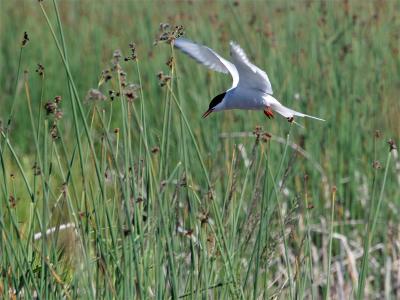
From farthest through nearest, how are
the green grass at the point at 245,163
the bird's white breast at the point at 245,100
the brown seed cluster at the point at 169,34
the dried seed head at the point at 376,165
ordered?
the bird's white breast at the point at 245,100, the green grass at the point at 245,163, the dried seed head at the point at 376,165, the brown seed cluster at the point at 169,34

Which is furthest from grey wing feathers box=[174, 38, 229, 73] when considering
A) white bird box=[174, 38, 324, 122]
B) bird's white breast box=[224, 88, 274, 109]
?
bird's white breast box=[224, 88, 274, 109]

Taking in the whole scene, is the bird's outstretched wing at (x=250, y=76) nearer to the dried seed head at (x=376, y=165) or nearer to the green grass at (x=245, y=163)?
the green grass at (x=245, y=163)

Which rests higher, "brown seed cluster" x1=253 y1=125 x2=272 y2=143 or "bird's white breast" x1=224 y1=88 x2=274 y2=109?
"bird's white breast" x1=224 y1=88 x2=274 y2=109

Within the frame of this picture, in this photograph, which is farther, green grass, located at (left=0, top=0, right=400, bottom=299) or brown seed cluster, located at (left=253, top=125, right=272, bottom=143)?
green grass, located at (left=0, top=0, right=400, bottom=299)

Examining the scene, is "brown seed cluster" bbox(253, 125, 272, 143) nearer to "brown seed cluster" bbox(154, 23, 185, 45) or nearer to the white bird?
"brown seed cluster" bbox(154, 23, 185, 45)

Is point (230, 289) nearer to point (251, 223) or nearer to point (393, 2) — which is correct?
point (251, 223)

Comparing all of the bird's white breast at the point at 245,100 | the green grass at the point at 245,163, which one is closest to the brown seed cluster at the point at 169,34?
the green grass at the point at 245,163

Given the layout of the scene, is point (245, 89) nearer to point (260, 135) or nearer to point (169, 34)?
point (260, 135)

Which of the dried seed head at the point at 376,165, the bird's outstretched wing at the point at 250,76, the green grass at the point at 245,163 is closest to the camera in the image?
the dried seed head at the point at 376,165

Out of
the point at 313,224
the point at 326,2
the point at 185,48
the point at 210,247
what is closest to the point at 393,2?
the point at 326,2

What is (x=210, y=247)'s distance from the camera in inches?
99.9

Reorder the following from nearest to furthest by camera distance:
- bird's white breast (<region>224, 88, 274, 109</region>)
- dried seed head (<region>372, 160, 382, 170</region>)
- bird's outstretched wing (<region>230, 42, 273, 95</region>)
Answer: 1. dried seed head (<region>372, 160, 382, 170</region>)
2. bird's outstretched wing (<region>230, 42, 273, 95</region>)
3. bird's white breast (<region>224, 88, 274, 109</region>)

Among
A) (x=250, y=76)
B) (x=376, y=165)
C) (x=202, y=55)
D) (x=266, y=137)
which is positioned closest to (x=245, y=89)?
(x=250, y=76)

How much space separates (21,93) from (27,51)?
2.43 feet
